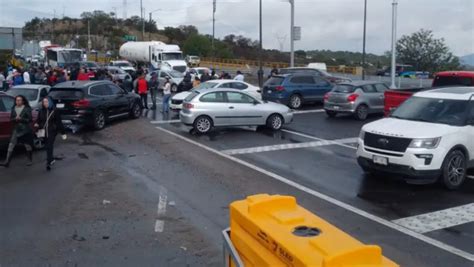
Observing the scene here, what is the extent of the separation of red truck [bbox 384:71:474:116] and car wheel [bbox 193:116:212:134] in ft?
18.3

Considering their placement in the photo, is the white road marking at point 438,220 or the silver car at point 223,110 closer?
the white road marking at point 438,220

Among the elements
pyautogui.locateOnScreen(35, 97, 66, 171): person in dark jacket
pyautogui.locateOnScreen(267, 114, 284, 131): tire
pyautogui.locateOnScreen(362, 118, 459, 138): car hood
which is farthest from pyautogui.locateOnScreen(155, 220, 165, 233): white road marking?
pyautogui.locateOnScreen(267, 114, 284, 131): tire

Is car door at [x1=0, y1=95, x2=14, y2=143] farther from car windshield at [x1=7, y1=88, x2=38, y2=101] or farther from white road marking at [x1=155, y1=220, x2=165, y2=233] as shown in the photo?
white road marking at [x1=155, y1=220, x2=165, y2=233]

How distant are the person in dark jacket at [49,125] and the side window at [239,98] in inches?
253

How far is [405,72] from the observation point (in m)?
56.4

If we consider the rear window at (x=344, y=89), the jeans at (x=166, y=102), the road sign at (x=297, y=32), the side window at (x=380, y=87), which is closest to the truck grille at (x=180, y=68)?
the road sign at (x=297, y=32)

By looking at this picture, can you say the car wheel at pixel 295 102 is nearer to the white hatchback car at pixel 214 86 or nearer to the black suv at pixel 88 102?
the white hatchback car at pixel 214 86

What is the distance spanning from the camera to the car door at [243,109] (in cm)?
1744

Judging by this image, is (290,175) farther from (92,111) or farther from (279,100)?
(279,100)

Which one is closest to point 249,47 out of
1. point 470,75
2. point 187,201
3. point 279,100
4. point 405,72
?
point 405,72

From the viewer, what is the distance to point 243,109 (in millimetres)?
17500

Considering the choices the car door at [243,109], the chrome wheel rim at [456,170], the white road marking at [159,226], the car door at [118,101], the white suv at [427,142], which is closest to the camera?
the white road marking at [159,226]

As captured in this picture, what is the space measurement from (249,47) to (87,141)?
109m

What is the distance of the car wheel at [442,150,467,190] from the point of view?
9.91 m
